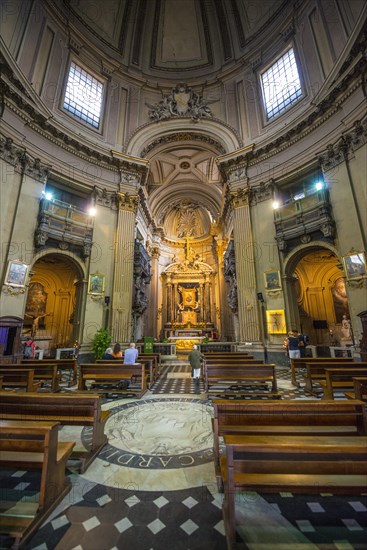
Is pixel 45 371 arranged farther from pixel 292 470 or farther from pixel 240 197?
pixel 240 197

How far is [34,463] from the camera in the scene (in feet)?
6.97

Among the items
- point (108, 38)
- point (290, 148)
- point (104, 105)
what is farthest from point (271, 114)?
point (108, 38)

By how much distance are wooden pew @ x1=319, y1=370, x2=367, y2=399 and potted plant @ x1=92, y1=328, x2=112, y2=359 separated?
8.72 metres

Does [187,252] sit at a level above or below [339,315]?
above

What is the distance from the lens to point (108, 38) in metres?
A: 15.3

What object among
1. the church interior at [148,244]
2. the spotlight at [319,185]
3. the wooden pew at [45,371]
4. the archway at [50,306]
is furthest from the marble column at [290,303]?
the archway at [50,306]

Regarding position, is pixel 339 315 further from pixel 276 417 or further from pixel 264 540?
pixel 264 540

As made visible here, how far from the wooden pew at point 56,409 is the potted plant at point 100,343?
7749 mm

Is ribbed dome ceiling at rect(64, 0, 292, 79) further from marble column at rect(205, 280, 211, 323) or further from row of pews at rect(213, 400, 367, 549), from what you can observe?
row of pews at rect(213, 400, 367, 549)

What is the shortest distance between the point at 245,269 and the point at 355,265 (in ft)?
15.6

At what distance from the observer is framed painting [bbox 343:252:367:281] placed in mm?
8539

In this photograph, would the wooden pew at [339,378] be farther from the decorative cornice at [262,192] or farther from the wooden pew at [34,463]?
the decorative cornice at [262,192]

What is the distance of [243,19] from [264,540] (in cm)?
2329

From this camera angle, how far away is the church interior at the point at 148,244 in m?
2.20
